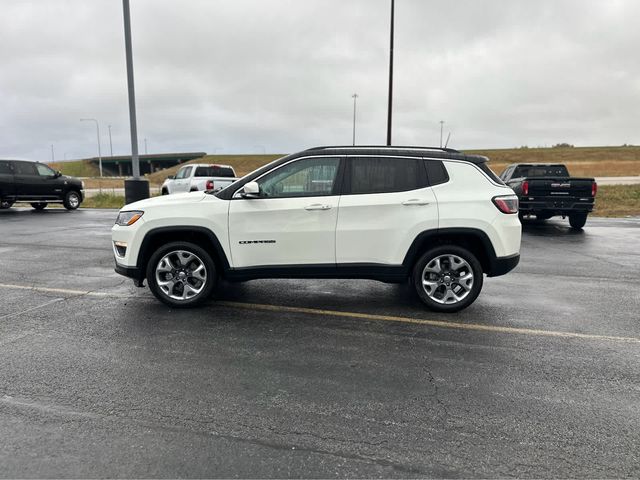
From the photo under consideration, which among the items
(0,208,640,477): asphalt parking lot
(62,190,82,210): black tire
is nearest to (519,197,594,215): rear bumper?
(0,208,640,477): asphalt parking lot

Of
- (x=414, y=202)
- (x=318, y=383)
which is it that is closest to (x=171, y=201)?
(x=414, y=202)

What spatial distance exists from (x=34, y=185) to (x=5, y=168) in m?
1.20

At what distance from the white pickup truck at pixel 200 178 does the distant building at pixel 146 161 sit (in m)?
108

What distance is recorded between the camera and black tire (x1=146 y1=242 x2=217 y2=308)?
545 cm

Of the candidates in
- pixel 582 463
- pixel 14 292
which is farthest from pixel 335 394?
pixel 14 292

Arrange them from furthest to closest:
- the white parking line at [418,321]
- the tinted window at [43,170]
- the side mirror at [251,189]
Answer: the tinted window at [43,170] < the side mirror at [251,189] < the white parking line at [418,321]

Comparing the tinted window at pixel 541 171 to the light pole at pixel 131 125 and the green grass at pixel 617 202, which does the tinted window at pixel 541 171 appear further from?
the light pole at pixel 131 125

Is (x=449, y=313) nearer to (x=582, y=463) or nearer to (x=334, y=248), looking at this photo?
(x=334, y=248)

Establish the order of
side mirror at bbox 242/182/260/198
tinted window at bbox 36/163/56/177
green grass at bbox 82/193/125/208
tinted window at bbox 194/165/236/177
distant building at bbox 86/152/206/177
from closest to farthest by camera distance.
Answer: side mirror at bbox 242/182/260/198 < tinted window at bbox 36/163/56/177 < tinted window at bbox 194/165/236/177 < green grass at bbox 82/193/125/208 < distant building at bbox 86/152/206/177

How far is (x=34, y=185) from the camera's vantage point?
61.3 feet

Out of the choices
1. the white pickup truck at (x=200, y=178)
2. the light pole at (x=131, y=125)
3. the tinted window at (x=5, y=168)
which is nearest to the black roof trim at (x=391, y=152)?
the light pole at (x=131, y=125)

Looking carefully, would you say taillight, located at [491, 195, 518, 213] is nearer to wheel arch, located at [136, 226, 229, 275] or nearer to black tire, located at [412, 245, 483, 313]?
black tire, located at [412, 245, 483, 313]

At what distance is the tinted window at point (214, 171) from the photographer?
19031 millimetres

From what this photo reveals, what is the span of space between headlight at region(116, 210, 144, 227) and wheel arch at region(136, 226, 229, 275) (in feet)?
0.80
